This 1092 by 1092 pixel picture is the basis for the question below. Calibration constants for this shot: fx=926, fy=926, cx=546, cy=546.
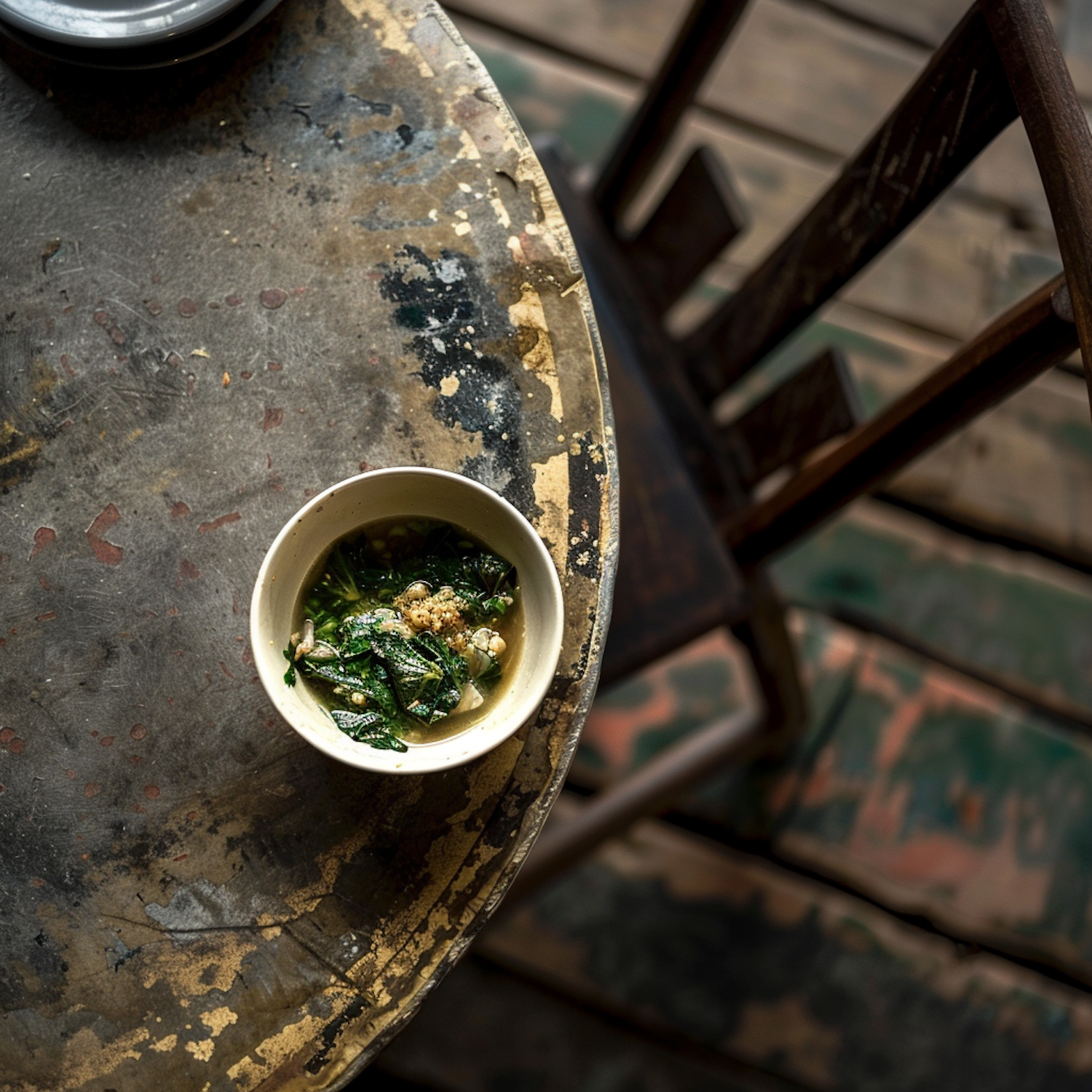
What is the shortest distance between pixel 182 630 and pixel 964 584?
157 centimetres

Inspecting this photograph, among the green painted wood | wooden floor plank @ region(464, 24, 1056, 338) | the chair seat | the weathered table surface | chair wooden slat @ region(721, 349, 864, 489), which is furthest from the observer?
wooden floor plank @ region(464, 24, 1056, 338)

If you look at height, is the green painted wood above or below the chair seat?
below

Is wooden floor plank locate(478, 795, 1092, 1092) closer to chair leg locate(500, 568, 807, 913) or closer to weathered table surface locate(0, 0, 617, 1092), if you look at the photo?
chair leg locate(500, 568, 807, 913)

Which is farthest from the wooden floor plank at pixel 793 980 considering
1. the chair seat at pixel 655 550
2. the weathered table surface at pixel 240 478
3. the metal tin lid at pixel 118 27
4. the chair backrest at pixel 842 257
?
the metal tin lid at pixel 118 27

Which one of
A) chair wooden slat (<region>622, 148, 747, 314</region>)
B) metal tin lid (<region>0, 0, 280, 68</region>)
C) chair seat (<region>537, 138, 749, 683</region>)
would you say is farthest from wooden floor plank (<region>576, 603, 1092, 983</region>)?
metal tin lid (<region>0, 0, 280, 68</region>)

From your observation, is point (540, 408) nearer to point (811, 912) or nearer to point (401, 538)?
point (401, 538)

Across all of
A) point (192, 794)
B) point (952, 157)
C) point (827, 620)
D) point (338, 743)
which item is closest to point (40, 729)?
point (192, 794)

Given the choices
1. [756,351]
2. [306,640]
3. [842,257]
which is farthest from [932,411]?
[306,640]

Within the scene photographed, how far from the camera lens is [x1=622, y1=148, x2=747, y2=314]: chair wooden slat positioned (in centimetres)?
122

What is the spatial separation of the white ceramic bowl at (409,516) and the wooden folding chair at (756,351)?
0.45m

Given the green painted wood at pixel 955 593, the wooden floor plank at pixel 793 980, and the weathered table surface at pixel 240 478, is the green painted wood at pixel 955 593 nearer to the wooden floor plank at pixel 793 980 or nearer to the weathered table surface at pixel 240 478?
the wooden floor plank at pixel 793 980

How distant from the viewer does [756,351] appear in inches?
50.3

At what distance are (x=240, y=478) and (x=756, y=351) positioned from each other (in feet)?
2.36

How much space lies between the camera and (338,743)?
813 millimetres
